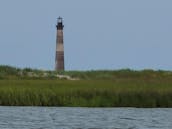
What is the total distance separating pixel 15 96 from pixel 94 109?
3.57 metres

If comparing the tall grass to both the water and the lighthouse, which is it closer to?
the water

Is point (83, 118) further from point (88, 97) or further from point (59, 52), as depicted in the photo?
point (59, 52)

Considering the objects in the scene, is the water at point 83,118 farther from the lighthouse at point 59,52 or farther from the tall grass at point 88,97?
the lighthouse at point 59,52

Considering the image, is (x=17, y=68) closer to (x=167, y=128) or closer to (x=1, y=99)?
(x=1, y=99)

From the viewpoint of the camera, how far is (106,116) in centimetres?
3597

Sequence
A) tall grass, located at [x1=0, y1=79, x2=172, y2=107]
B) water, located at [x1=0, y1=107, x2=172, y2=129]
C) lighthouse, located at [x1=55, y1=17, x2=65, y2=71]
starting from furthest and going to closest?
lighthouse, located at [x1=55, y1=17, x2=65, y2=71] → tall grass, located at [x1=0, y1=79, x2=172, y2=107] → water, located at [x1=0, y1=107, x2=172, y2=129]

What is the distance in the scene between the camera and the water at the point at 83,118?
3148 centimetres

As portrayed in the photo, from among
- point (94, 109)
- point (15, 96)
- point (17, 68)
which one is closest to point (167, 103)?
point (94, 109)

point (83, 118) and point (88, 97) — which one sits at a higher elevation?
point (88, 97)

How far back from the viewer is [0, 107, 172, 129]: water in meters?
31.5

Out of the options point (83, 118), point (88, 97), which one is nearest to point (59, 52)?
point (88, 97)

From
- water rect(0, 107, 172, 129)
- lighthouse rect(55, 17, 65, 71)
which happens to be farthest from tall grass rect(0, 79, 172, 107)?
lighthouse rect(55, 17, 65, 71)

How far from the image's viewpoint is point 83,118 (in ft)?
114

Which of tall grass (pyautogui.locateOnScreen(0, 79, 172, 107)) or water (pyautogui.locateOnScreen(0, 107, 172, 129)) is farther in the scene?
tall grass (pyautogui.locateOnScreen(0, 79, 172, 107))
